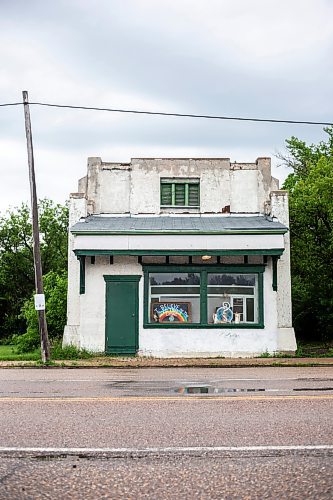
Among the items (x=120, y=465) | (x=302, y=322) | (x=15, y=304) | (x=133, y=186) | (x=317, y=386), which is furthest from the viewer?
(x=15, y=304)

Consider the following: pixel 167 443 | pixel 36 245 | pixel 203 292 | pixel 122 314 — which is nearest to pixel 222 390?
pixel 167 443

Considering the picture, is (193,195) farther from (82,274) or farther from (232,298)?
(82,274)

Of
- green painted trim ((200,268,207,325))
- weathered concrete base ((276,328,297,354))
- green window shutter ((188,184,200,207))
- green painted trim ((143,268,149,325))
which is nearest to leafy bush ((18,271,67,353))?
green painted trim ((143,268,149,325))

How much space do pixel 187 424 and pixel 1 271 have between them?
155 ft

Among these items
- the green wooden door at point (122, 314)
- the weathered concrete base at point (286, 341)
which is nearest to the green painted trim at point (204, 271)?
the green wooden door at point (122, 314)

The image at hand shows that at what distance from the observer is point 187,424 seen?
294 inches

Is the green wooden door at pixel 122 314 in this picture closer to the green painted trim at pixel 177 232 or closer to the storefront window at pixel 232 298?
the green painted trim at pixel 177 232

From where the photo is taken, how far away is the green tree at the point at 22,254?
52.6 metres

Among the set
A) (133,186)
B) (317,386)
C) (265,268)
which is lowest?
(317,386)

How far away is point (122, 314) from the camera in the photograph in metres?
22.1

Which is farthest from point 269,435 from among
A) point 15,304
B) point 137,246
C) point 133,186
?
point 15,304

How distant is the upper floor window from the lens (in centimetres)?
2472

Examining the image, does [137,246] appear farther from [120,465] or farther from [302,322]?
[120,465]

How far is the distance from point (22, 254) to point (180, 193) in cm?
3125
